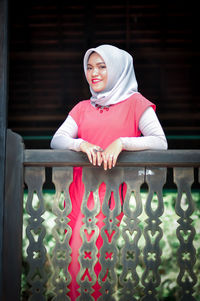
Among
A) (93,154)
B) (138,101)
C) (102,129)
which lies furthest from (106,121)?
(93,154)

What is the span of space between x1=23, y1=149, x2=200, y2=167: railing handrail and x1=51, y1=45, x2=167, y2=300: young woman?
0.16 feet

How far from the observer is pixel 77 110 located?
307 cm

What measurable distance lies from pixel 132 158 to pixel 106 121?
0.34 m

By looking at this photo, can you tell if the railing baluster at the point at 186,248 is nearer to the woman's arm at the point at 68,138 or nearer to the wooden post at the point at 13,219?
the woman's arm at the point at 68,138

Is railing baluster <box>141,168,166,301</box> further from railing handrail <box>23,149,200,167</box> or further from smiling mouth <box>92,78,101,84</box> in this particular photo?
smiling mouth <box>92,78,101,84</box>

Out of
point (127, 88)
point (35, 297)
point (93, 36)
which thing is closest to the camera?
point (35, 297)

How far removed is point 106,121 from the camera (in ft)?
9.52

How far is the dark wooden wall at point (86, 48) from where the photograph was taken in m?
5.42

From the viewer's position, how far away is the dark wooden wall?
17.8ft

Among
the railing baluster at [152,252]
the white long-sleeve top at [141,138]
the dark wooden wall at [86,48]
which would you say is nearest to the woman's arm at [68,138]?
the white long-sleeve top at [141,138]

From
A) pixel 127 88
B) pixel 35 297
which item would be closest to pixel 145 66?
pixel 127 88

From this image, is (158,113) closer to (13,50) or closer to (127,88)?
(13,50)

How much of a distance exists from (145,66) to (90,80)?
276cm

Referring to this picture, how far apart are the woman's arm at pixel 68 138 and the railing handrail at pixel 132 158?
6 cm
